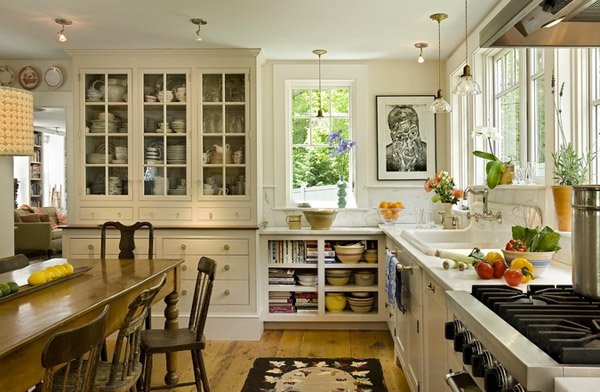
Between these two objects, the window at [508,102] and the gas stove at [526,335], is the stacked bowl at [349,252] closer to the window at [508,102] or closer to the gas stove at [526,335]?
the window at [508,102]

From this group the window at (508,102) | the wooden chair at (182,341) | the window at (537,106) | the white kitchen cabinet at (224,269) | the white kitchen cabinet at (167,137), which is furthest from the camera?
the white kitchen cabinet at (167,137)

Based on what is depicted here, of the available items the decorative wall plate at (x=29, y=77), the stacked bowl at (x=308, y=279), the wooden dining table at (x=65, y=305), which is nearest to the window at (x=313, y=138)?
the stacked bowl at (x=308, y=279)

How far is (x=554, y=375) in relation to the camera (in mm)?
950

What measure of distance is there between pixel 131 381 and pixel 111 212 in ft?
9.02

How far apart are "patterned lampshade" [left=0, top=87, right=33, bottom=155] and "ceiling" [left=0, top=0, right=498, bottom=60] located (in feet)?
4.18

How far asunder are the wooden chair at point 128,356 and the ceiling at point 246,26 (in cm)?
215

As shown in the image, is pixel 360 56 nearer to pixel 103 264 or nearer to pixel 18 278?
pixel 103 264

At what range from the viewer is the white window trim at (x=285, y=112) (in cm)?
512

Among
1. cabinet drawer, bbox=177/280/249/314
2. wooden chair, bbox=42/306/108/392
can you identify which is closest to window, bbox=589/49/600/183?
wooden chair, bbox=42/306/108/392

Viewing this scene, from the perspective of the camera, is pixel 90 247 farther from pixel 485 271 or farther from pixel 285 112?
pixel 485 271

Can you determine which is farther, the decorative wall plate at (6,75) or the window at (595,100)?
the decorative wall plate at (6,75)

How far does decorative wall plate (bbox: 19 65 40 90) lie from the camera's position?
499cm

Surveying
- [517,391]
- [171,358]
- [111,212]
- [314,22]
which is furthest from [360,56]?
[517,391]

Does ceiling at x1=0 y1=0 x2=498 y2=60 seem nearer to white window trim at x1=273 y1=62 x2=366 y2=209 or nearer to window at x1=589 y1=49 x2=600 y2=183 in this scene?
white window trim at x1=273 y1=62 x2=366 y2=209
